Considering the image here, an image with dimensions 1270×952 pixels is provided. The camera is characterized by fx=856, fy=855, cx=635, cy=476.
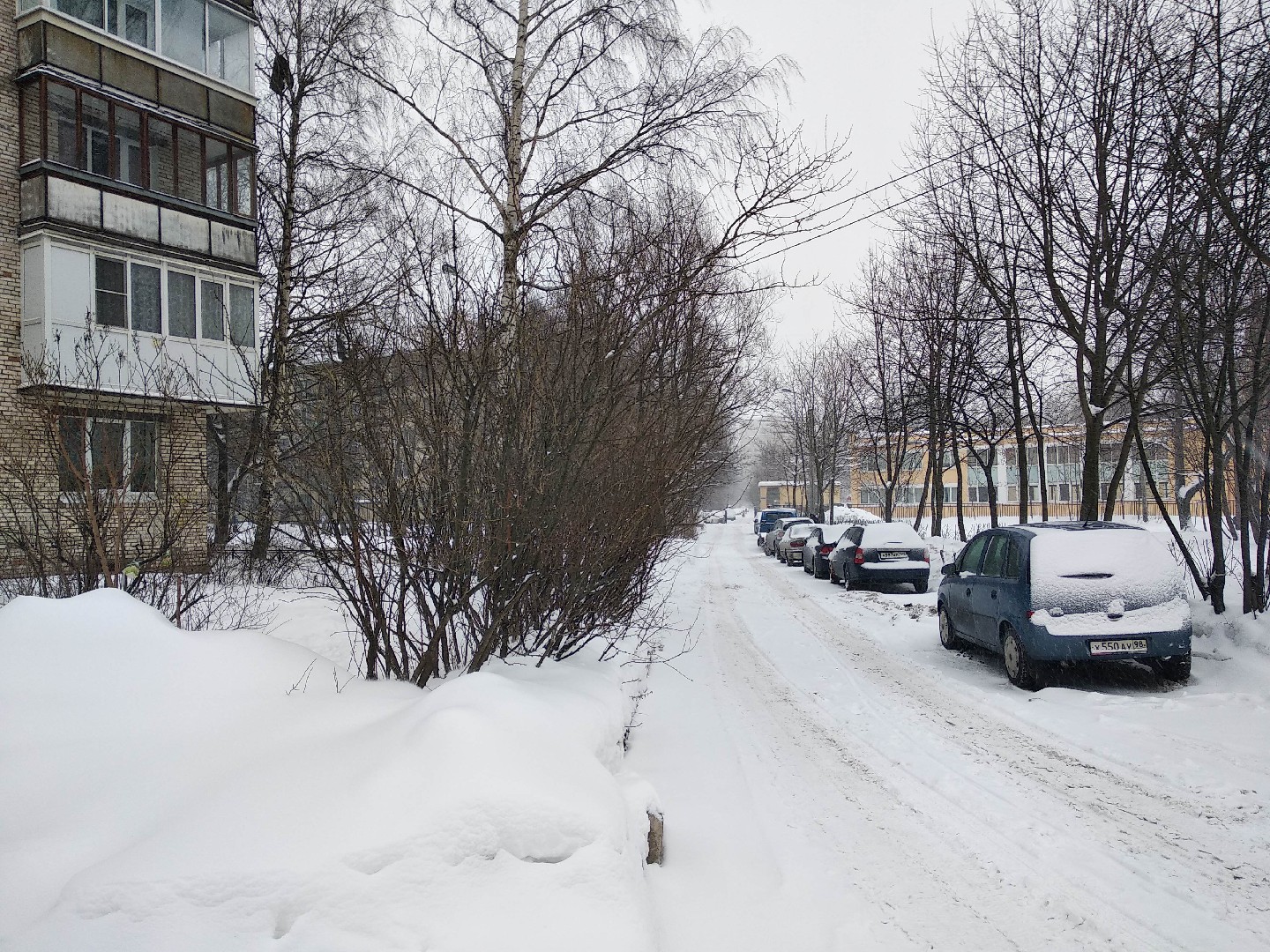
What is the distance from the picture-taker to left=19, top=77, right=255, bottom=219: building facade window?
15.8 metres

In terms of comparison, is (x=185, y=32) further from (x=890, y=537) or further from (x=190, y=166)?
(x=890, y=537)

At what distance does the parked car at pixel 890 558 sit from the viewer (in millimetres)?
18984

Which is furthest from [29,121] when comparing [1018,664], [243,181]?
[1018,664]

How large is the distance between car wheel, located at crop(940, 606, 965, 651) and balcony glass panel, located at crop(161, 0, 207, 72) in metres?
17.9

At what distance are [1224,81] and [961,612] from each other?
263 inches

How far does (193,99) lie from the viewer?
17609 millimetres

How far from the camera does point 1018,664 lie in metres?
8.67

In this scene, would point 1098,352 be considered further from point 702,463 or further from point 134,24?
point 134,24

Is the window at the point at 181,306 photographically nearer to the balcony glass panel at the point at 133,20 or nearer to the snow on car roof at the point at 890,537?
the balcony glass panel at the point at 133,20

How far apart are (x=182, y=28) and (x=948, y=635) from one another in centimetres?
1860

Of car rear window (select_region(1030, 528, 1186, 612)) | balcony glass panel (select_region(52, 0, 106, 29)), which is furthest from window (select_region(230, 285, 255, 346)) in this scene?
car rear window (select_region(1030, 528, 1186, 612))

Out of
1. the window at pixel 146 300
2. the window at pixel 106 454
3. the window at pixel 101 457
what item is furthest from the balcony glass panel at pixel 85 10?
the window at pixel 106 454

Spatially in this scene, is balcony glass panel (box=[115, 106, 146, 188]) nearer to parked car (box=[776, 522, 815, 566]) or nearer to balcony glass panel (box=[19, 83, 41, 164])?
balcony glass panel (box=[19, 83, 41, 164])

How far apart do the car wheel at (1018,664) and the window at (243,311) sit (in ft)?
51.5
